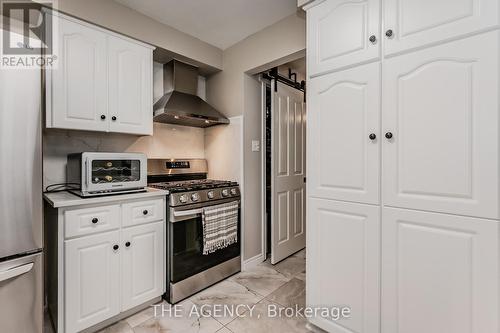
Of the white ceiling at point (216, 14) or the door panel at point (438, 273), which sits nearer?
the door panel at point (438, 273)

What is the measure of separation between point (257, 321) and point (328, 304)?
0.55 metres

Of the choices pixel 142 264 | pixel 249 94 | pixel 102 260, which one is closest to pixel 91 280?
pixel 102 260

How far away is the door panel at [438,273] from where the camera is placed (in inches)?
41.3

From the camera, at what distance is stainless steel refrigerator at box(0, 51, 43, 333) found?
1.15 meters

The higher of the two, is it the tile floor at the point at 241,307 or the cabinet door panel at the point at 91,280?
the cabinet door panel at the point at 91,280

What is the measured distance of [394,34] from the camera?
1.27 meters

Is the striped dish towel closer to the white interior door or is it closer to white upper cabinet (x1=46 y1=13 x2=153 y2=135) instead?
the white interior door

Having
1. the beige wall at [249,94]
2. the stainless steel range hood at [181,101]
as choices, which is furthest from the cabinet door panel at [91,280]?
the beige wall at [249,94]

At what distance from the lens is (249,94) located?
8.56 ft

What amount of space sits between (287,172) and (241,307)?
59.9 inches

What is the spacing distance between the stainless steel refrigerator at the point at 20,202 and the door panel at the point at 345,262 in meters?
1.58

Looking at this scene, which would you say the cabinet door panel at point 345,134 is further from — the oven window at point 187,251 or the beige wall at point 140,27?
the beige wall at point 140,27

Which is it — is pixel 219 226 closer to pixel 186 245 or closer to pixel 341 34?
pixel 186 245

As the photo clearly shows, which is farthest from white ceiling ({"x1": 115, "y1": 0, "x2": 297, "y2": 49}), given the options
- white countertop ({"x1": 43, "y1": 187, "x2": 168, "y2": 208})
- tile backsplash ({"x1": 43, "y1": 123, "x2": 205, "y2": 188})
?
white countertop ({"x1": 43, "y1": 187, "x2": 168, "y2": 208})
